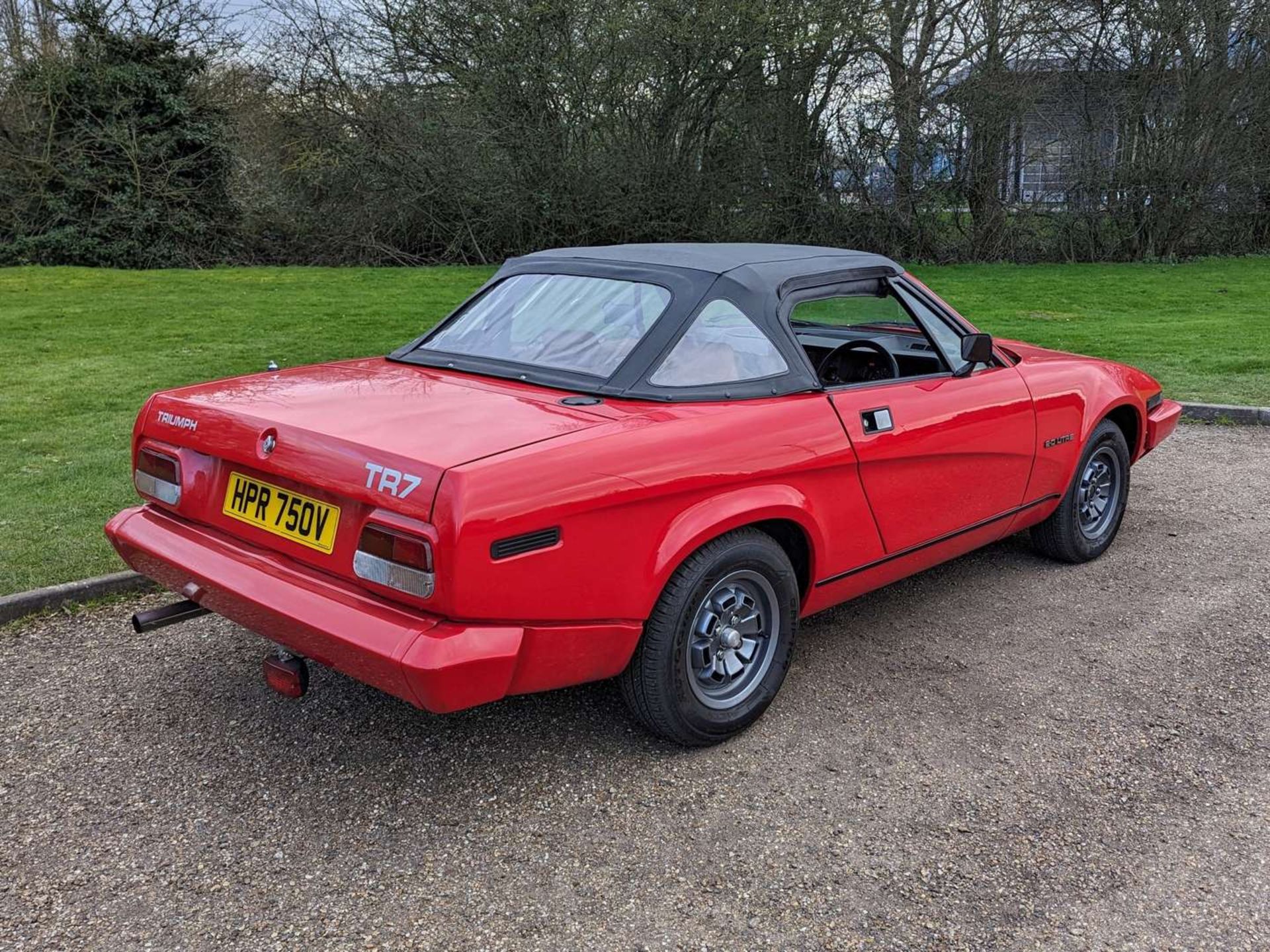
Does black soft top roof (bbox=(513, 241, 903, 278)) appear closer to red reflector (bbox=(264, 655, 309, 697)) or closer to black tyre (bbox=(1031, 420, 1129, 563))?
black tyre (bbox=(1031, 420, 1129, 563))

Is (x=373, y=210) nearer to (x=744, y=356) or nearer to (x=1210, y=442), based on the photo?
(x=1210, y=442)

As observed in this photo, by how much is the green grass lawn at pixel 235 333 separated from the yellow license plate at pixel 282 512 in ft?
5.98

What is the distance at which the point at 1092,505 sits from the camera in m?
5.01

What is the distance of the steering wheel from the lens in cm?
413

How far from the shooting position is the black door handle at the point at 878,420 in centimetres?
361

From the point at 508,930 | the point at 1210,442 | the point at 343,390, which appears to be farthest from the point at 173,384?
the point at 1210,442

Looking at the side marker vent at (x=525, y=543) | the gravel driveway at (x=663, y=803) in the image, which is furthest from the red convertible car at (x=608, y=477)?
the gravel driveway at (x=663, y=803)

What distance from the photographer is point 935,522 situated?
396 cm

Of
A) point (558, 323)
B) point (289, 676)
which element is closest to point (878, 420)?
point (558, 323)

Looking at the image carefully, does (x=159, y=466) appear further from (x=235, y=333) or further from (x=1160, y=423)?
(x=235, y=333)

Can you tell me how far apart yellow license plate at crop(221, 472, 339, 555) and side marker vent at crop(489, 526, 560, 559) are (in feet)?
1.62

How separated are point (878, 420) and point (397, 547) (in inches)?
69.2

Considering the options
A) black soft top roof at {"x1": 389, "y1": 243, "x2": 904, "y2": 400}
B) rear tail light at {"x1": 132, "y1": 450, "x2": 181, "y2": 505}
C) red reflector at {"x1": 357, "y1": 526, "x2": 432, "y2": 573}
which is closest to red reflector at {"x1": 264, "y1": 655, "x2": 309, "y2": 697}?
red reflector at {"x1": 357, "y1": 526, "x2": 432, "y2": 573}

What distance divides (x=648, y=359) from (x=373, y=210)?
659 inches
